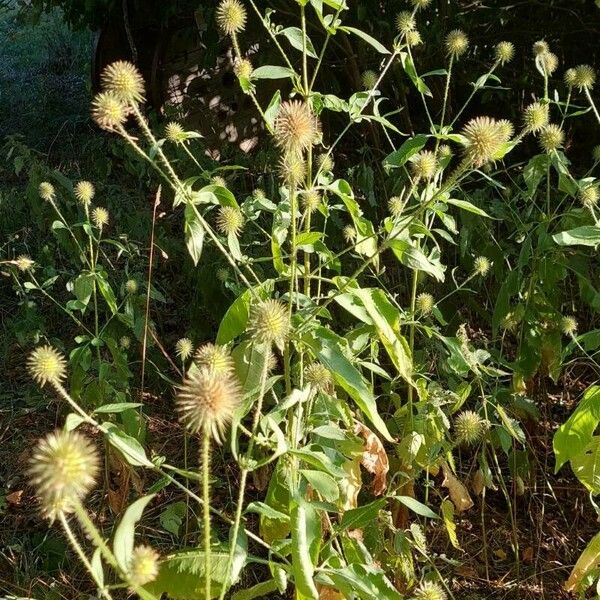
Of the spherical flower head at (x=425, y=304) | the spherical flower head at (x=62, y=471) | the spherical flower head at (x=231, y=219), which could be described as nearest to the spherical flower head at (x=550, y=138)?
the spherical flower head at (x=425, y=304)

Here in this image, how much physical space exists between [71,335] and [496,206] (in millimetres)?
1871

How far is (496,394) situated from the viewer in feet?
6.57

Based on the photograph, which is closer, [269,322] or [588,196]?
[269,322]

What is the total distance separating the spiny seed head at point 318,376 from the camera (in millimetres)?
1554

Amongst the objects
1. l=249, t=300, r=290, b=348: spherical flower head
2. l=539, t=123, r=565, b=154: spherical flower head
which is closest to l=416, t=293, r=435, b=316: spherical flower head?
l=539, t=123, r=565, b=154: spherical flower head

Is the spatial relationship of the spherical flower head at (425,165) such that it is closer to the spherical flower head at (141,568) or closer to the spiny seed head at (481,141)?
the spiny seed head at (481,141)

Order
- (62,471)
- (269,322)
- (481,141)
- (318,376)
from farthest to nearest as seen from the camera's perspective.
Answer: (318,376), (481,141), (269,322), (62,471)

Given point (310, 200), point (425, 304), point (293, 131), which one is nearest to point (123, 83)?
point (293, 131)

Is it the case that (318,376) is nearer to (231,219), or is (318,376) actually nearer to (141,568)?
(231,219)

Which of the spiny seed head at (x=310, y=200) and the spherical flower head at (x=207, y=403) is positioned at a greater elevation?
the spherical flower head at (x=207, y=403)

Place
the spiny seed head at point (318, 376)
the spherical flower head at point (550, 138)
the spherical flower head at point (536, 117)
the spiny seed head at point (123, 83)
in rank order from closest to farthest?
the spiny seed head at point (123, 83)
the spiny seed head at point (318, 376)
the spherical flower head at point (536, 117)
the spherical flower head at point (550, 138)

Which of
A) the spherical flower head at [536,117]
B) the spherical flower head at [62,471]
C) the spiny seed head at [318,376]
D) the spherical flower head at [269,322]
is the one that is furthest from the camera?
the spherical flower head at [536,117]

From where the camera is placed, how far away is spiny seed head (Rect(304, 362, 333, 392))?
5.10ft

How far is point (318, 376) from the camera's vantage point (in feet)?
5.10
